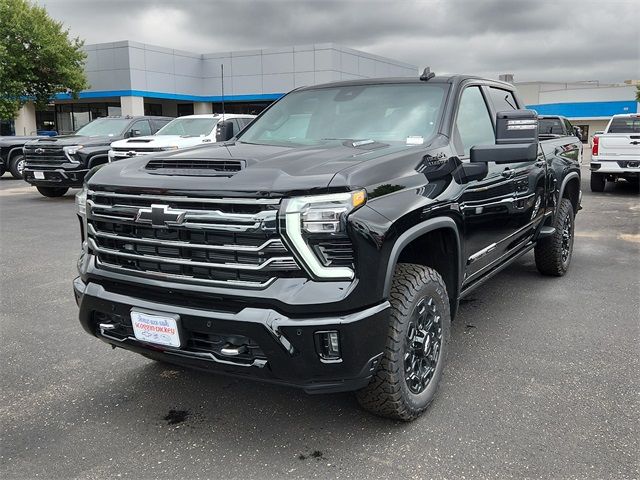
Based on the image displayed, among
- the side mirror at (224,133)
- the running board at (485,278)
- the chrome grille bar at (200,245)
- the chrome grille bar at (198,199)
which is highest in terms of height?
the side mirror at (224,133)

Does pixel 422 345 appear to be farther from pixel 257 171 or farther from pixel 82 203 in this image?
pixel 82 203

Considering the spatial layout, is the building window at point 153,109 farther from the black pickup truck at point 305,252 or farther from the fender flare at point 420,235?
the fender flare at point 420,235

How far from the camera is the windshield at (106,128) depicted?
534 inches

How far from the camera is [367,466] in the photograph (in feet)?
9.09

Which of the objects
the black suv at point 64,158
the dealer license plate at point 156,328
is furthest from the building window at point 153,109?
the dealer license plate at point 156,328

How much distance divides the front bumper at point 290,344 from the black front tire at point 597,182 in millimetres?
13299

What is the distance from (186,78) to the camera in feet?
122

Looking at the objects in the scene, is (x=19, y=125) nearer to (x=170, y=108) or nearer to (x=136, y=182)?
(x=170, y=108)

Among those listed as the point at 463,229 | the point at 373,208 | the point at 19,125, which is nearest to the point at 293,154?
the point at 373,208

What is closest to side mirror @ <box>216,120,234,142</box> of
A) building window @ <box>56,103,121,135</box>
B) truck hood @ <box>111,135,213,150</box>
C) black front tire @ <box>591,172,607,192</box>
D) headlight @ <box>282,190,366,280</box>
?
headlight @ <box>282,190,366,280</box>

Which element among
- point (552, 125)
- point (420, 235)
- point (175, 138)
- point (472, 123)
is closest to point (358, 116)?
point (472, 123)

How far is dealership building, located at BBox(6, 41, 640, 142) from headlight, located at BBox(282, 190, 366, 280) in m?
30.6

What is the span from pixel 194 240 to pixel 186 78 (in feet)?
121

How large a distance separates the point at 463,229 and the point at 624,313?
2.31 metres
